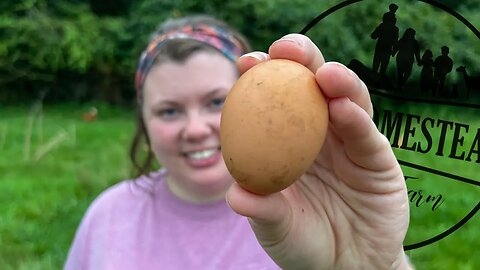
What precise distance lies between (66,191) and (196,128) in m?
1.98

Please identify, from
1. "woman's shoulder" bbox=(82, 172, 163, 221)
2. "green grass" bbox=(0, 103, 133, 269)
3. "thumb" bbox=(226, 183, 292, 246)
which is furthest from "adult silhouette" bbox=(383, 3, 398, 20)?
"green grass" bbox=(0, 103, 133, 269)

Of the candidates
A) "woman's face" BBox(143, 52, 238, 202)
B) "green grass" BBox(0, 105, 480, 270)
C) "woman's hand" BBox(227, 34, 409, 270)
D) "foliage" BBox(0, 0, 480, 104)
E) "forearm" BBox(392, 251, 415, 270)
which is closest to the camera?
"woman's hand" BBox(227, 34, 409, 270)

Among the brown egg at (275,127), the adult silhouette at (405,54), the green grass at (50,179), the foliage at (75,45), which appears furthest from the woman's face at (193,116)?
the foliage at (75,45)

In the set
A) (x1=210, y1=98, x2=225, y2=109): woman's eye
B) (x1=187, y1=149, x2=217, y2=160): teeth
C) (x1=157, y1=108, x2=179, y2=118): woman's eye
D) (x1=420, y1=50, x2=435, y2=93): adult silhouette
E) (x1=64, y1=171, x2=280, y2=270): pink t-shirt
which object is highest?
(x1=420, y1=50, x2=435, y2=93): adult silhouette

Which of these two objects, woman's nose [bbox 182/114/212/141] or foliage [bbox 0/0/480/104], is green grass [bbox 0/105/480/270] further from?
foliage [bbox 0/0/480/104]

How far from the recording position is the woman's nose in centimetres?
145

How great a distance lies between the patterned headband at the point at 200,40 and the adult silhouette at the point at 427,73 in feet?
1.82

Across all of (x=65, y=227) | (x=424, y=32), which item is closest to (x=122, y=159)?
(x=65, y=227)

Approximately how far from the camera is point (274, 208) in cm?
82

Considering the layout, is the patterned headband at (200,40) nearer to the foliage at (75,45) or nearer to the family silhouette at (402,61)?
the family silhouette at (402,61)

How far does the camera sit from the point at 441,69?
1.02 meters

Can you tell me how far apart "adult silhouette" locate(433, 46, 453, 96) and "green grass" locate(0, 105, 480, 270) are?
0.18 metres

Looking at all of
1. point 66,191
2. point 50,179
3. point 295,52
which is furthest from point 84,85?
point 295,52

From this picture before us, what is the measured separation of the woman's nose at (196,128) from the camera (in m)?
1.45
